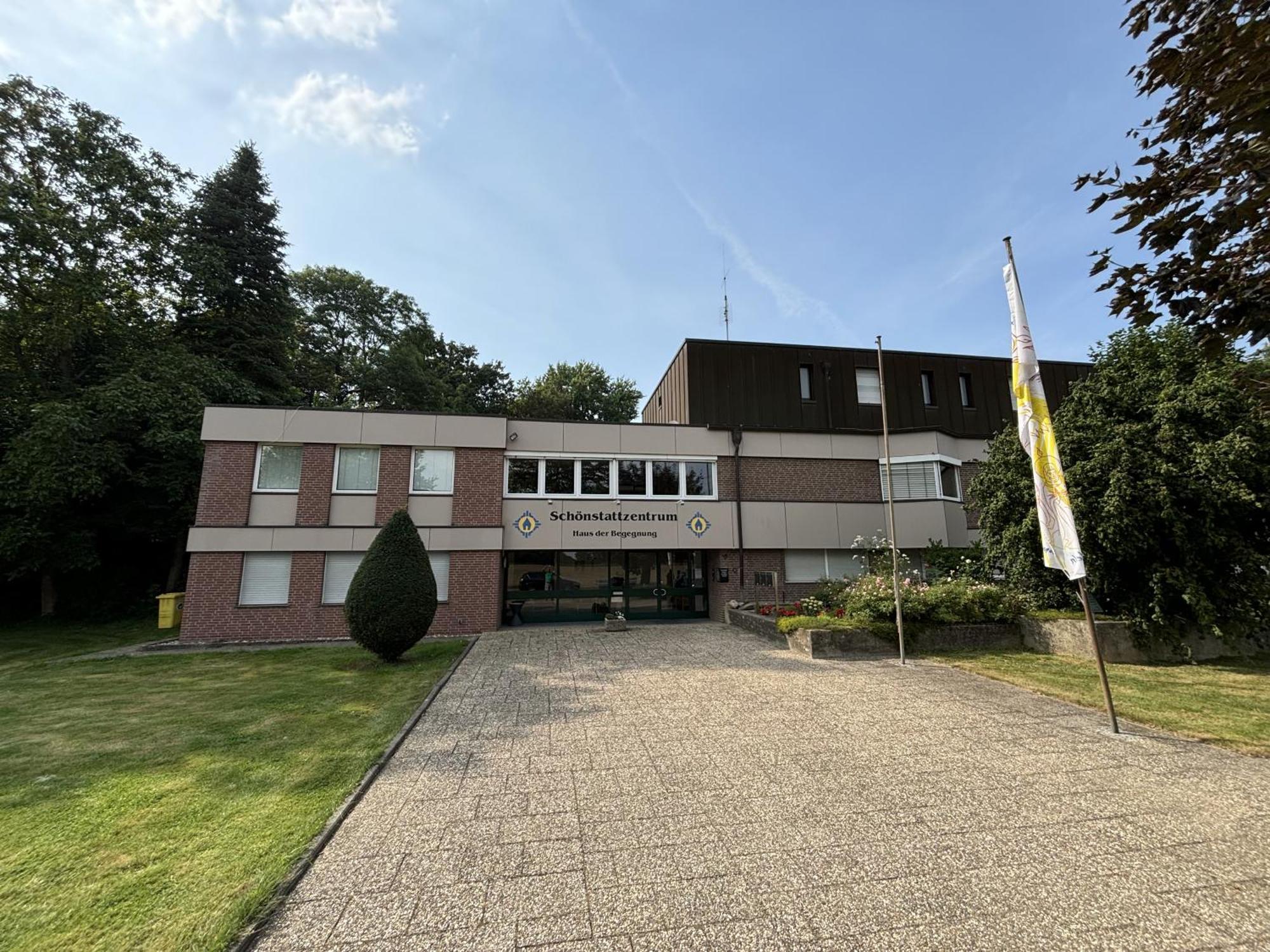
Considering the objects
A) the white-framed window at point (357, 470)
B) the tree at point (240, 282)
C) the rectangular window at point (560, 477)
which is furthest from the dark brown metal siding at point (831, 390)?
the tree at point (240, 282)

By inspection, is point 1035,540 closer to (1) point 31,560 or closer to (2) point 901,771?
(2) point 901,771

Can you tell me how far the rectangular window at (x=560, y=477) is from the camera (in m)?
15.5

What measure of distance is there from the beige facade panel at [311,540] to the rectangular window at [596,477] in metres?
6.54

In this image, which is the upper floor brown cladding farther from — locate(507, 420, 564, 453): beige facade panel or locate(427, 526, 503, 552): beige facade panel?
locate(427, 526, 503, 552): beige facade panel

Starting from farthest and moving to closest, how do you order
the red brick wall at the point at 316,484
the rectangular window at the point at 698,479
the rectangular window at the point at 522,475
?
the rectangular window at the point at 698,479
the rectangular window at the point at 522,475
the red brick wall at the point at 316,484

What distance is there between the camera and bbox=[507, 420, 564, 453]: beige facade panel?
15.4 metres

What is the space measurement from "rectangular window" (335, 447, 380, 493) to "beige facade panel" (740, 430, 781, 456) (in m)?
10.7

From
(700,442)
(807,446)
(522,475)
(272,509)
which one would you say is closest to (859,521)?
(807,446)

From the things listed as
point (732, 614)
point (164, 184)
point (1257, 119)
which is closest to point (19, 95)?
point (164, 184)

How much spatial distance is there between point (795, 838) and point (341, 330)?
36384 millimetres

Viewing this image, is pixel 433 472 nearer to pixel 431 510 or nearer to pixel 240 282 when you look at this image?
pixel 431 510

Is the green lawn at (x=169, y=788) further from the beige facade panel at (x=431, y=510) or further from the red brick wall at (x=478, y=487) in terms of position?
the red brick wall at (x=478, y=487)

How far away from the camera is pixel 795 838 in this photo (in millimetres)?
3541

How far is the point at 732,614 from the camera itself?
47.5 feet
